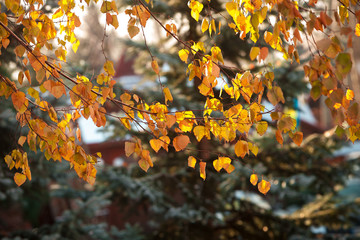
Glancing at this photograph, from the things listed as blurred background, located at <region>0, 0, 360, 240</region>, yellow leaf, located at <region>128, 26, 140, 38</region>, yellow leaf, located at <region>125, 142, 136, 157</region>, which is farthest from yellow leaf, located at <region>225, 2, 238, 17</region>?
blurred background, located at <region>0, 0, 360, 240</region>

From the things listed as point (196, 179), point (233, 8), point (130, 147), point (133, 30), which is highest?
point (196, 179)

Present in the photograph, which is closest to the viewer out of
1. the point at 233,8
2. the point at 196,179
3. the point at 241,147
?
the point at 233,8

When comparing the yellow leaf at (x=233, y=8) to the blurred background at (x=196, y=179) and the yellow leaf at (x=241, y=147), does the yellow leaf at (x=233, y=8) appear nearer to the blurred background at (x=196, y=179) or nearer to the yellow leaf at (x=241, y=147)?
the yellow leaf at (x=241, y=147)

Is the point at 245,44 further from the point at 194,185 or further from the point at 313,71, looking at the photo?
the point at 313,71

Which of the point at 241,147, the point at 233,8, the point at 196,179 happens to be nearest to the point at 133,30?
the point at 233,8

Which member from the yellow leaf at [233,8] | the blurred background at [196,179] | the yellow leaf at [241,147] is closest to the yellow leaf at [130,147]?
the yellow leaf at [241,147]

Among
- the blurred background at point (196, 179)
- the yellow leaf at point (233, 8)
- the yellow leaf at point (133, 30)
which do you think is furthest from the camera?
the blurred background at point (196, 179)

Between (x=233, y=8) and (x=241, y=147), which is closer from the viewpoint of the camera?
(x=233, y=8)

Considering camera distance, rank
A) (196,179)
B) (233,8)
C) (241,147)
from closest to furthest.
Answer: (233,8) < (241,147) < (196,179)

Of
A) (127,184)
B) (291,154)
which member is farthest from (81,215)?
(291,154)

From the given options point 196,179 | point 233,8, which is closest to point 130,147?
point 233,8

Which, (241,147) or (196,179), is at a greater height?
(196,179)

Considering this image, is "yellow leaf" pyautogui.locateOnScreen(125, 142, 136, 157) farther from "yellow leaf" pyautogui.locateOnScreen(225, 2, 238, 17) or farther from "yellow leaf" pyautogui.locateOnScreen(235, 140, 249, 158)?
"yellow leaf" pyautogui.locateOnScreen(225, 2, 238, 17)

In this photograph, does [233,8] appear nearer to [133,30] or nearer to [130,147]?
[133,30]
